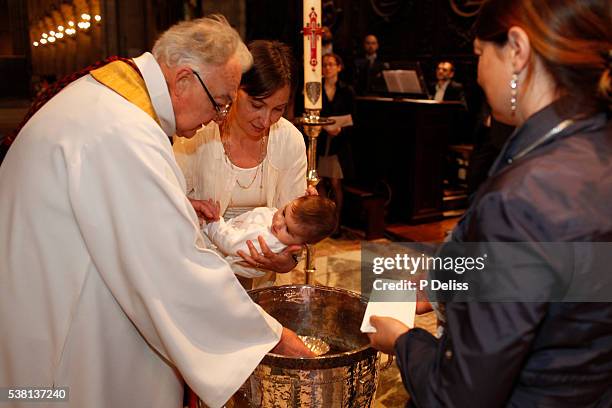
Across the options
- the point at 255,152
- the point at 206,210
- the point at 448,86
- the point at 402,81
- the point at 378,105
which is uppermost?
the point at 255,152

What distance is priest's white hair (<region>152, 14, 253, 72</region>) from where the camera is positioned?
64.8 inches

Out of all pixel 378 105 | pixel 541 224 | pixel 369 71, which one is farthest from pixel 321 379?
pixel 369 71

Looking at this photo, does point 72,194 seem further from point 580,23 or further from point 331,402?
point 580,23

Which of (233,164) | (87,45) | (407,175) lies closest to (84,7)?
(87,45)

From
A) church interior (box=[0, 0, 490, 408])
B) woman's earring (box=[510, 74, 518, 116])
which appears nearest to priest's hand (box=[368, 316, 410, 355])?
woman's earring (box=[510, 74, 518, 116])

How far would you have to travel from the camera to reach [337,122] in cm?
607

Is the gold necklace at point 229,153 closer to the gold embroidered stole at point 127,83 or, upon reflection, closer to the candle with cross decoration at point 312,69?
the candle with cross decoration at point 312,69

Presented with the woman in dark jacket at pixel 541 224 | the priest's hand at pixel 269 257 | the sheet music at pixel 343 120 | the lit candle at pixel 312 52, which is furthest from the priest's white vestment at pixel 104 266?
the sheet music at pixel 343 120

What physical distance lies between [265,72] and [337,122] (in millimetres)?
3864

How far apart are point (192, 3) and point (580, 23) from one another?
32.4 feet

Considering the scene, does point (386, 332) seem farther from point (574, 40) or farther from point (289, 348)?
point (574, 40)

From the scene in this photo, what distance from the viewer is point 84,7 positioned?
7105mm

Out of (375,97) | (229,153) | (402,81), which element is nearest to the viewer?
(229,153)

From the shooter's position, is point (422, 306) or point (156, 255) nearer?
point (156, 255)
